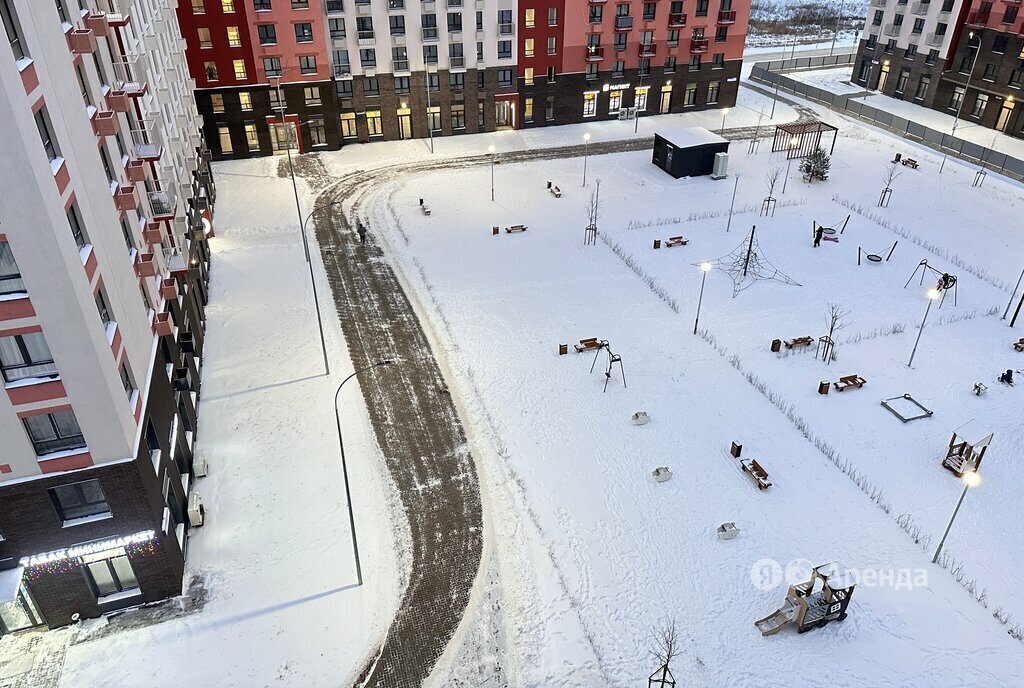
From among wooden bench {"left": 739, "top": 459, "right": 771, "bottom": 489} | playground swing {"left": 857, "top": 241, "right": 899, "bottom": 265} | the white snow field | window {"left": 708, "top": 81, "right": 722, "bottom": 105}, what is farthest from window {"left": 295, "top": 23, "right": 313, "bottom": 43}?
wooden bench {"left": 739, "top": 459, "right": 771, "bottom": 489}

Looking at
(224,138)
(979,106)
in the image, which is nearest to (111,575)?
(224,138)

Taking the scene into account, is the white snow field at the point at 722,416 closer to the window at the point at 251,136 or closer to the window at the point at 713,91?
the window at the point at 251,136

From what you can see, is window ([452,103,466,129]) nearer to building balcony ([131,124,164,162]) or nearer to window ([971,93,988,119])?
building balcony ([131,124,164,162])

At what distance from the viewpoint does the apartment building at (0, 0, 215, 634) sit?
19.5 metres

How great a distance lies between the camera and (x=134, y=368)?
24.4m

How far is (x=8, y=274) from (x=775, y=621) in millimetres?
26152

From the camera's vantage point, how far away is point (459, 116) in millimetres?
70000

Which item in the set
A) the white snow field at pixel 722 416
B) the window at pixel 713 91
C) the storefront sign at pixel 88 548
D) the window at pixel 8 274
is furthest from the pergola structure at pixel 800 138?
the window at pixel 8 274

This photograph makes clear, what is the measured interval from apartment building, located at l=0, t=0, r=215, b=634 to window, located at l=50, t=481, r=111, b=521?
47 millimetres

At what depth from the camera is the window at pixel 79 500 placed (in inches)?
911

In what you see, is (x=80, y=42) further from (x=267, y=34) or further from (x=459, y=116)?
(x=459, y=116)

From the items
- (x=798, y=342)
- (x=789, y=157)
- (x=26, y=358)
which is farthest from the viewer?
(x=789, y=157)

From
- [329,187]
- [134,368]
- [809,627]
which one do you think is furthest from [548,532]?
[329,187]

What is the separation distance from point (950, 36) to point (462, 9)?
50.8m
